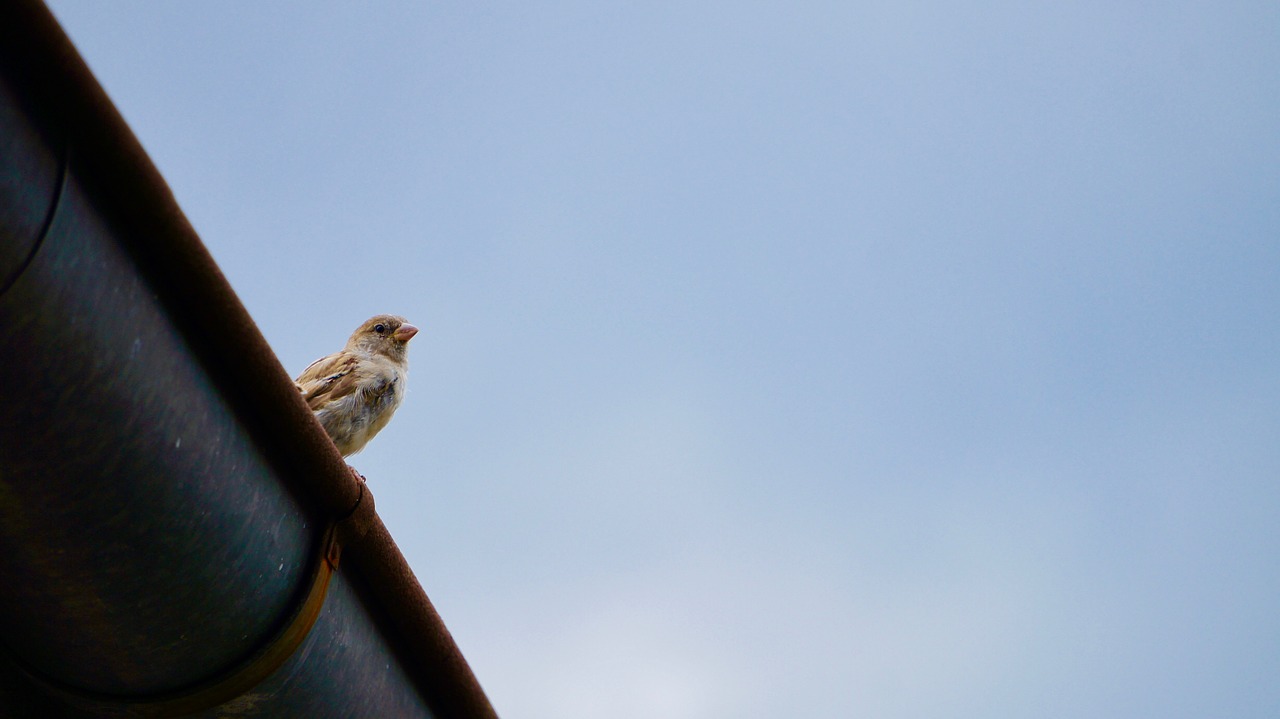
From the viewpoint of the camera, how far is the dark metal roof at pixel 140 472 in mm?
1240

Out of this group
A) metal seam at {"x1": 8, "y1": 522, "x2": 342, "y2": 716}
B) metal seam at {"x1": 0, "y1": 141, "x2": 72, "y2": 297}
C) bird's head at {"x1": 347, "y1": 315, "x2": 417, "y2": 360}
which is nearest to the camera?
metal seam at {"x1": 0, "y1": 141, "x2": 72, "y2": 297}

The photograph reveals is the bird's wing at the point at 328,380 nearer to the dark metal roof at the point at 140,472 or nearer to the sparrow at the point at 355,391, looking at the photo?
the sparrow at the point at 355,391

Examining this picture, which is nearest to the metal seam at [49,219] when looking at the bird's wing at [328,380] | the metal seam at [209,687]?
the metal seam at [209,687]

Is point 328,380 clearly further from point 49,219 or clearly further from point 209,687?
point 49,219

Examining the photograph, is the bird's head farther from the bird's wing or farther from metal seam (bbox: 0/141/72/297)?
metal seam (bbox: 0/141/72/297)

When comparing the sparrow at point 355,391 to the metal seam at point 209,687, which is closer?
the metal seam at point 209,687

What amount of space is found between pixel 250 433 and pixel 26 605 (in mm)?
432

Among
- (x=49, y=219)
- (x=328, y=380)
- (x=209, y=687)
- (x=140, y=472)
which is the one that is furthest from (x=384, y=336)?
(x=49, y=219)

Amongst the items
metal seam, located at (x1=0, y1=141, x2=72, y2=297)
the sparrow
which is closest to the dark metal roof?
metal seam, located at (x1=0, y1=141, x2=72, y2=297)

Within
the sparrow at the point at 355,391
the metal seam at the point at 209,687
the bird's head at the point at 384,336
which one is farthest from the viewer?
the bird's head at the point at 384,336

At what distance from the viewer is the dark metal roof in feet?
4.07

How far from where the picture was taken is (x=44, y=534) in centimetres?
139

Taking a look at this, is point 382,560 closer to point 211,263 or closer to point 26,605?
point 26,605

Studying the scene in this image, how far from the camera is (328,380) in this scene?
4949mm
